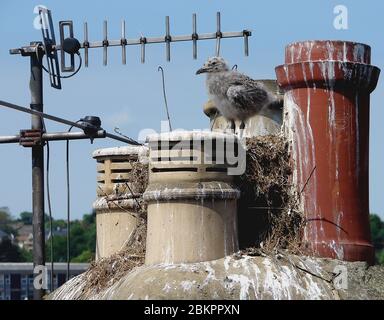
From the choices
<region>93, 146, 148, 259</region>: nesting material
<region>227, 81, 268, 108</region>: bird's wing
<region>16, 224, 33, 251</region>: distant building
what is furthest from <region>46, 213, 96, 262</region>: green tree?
<region>227, 81, 268, 108</region>: bird's wing

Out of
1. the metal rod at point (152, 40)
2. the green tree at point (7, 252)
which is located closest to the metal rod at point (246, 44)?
the metal rod at point (152, 40)

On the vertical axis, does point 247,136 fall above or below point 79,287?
above

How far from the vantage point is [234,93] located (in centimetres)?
1636

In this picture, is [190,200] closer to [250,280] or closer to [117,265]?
[250,280]

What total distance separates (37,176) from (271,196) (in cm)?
328

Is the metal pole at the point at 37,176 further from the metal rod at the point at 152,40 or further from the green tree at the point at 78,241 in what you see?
the green tree at the point at 78,241

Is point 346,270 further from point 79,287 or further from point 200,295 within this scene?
point 79,287

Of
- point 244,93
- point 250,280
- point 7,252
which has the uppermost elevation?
point 244,93

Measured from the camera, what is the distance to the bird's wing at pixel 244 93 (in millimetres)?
16359

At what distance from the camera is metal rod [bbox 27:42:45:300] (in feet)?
55.3

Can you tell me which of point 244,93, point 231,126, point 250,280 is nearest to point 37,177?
Answer: point 231,126
